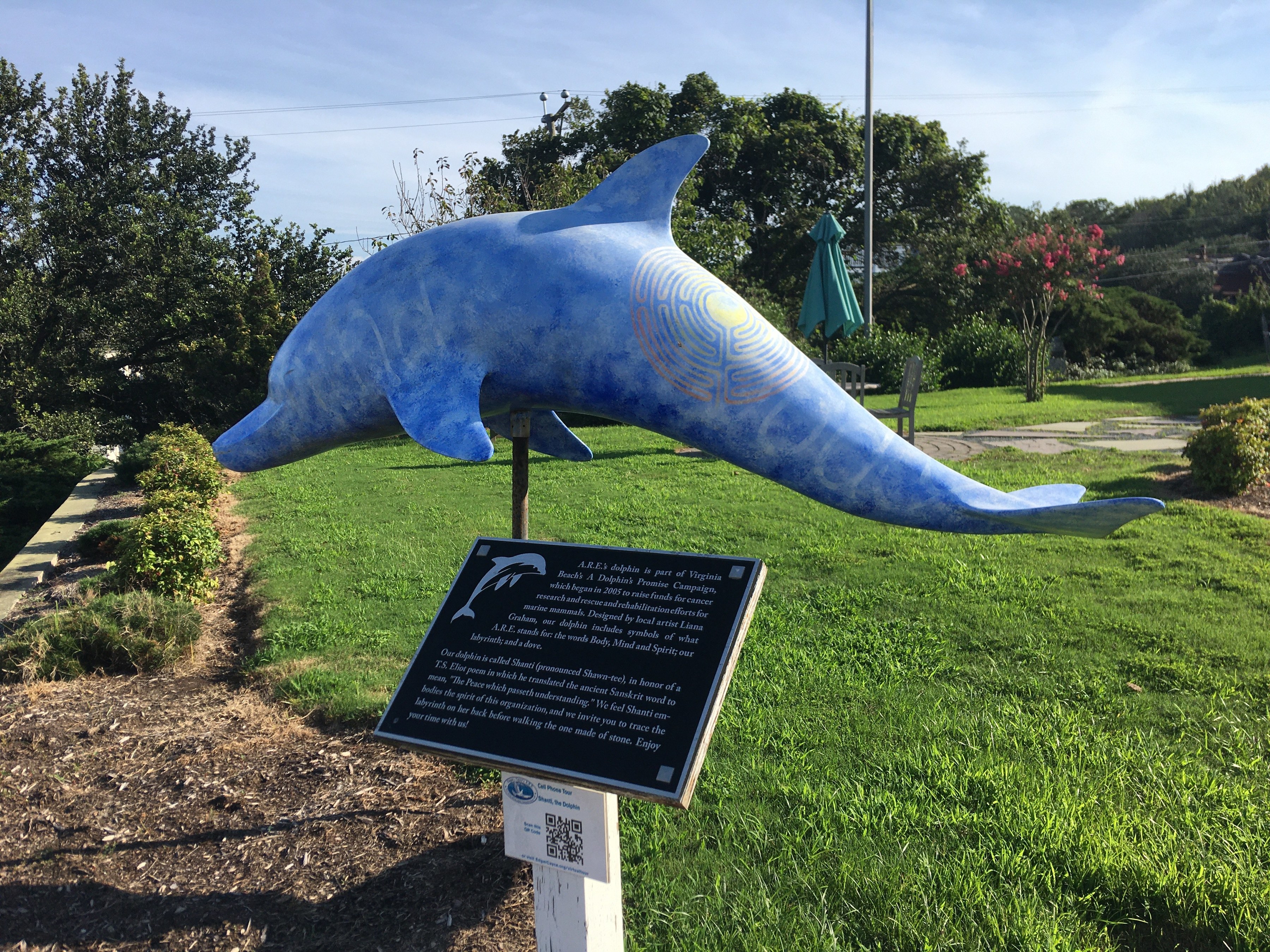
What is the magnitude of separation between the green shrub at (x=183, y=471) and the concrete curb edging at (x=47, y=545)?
835 millimetres

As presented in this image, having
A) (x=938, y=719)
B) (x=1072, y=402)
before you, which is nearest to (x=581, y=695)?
(x=938, y=719)

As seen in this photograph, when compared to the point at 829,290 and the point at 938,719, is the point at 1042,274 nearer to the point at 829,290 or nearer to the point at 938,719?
the point at 829,290

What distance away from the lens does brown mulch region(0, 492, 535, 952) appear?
10.3 feet

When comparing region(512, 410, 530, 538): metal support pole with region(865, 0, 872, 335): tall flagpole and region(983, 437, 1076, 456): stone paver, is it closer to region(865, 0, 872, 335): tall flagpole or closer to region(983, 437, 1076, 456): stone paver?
region(983, 437, 1076, 456): stone paver

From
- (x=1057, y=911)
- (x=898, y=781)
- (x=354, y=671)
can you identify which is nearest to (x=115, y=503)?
(x=354, y=671)

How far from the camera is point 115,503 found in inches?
468

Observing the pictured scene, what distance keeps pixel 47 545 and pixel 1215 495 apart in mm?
12097

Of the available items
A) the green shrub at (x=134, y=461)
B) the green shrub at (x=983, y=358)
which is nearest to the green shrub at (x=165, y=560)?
the green shrub at (x=134, y=461)

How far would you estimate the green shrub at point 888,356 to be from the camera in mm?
20578

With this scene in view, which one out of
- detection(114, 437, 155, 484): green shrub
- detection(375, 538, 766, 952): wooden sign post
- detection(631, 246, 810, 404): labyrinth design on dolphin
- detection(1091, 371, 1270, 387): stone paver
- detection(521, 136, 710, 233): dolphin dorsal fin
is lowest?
detection(114, 437, 155, 484): green shrub

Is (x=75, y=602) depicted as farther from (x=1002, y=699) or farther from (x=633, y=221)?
(x=1002, y=699)

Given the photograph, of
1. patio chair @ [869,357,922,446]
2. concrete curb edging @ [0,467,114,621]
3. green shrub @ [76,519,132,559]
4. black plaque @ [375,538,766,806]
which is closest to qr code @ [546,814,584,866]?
black plaque @ [375,538,766,806]

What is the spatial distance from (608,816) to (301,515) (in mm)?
8262

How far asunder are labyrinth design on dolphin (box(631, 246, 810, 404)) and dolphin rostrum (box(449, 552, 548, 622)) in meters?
0.80
